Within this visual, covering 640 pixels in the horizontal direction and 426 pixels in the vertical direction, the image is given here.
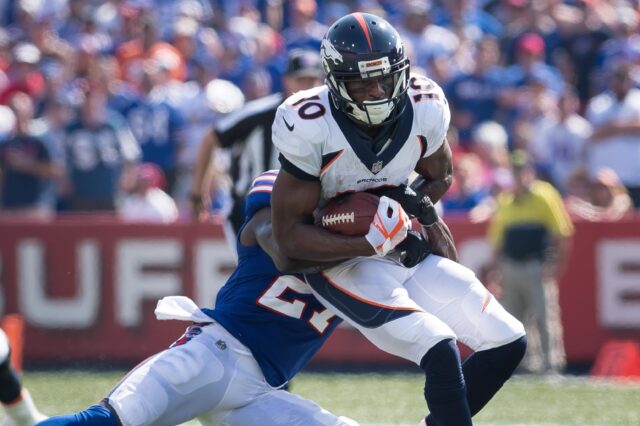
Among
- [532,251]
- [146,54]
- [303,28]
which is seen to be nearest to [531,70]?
[303,28]

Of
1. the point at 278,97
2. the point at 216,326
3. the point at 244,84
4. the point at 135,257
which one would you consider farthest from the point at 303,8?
the point at 216,326

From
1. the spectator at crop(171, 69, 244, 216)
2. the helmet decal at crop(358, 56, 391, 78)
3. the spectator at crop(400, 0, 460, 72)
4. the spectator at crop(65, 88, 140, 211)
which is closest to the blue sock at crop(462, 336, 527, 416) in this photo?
the helmet decal at crop(358, 56, 391, 78)

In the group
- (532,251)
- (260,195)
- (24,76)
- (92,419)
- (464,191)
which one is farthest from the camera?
(24,76)

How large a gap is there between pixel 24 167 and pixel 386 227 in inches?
266

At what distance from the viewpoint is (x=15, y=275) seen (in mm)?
9305

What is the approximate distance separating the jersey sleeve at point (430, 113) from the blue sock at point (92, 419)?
4.62 feet

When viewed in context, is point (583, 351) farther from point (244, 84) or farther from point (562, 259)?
point (244, 84)

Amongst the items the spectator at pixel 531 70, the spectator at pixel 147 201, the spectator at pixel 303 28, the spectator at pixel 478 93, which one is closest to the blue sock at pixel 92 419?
the spectator at pixel 147 201

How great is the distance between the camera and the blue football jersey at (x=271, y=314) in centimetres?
423

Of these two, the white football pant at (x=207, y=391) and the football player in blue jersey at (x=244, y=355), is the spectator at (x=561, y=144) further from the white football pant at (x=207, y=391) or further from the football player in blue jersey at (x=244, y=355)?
the white football pant at (x=207, y=391)

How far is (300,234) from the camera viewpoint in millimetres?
4066

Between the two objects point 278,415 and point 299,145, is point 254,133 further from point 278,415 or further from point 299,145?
point 278,415

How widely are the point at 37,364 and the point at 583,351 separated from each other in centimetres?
403

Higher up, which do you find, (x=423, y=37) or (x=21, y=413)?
(x=423, y=37)
